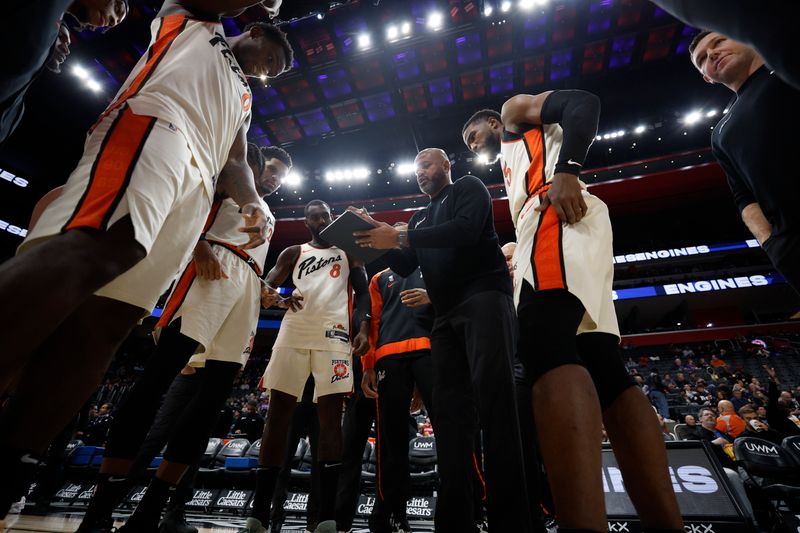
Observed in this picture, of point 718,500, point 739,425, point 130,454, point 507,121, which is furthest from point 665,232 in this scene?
point 130,454

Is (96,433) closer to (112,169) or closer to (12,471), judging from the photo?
(12,471)

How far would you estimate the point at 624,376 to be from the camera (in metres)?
1.39

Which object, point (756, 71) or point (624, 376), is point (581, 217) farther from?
point (756, 71)

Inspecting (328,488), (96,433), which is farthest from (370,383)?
(96,433)

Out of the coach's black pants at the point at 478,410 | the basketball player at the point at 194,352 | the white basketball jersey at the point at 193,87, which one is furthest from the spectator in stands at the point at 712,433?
the white basketball jersey at the point at 193,87

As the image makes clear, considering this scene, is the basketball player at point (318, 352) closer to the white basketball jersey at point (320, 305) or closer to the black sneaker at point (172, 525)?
the white basketball jersey at point (320, 305)

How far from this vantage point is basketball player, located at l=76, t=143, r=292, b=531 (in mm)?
1469

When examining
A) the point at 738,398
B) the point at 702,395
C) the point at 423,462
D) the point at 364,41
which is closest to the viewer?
the point at 423,462

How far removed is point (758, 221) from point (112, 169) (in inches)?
86.2

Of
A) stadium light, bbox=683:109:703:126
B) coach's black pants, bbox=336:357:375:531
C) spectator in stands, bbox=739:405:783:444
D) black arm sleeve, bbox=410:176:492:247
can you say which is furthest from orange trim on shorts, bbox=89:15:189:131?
stadium light, bbox=683:109:703:126

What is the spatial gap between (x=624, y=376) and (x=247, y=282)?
1953 mm

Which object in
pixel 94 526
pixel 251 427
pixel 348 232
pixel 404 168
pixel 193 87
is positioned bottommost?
pixel 94 526

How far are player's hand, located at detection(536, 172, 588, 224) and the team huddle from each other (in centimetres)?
1

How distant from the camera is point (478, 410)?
1.46 metres
